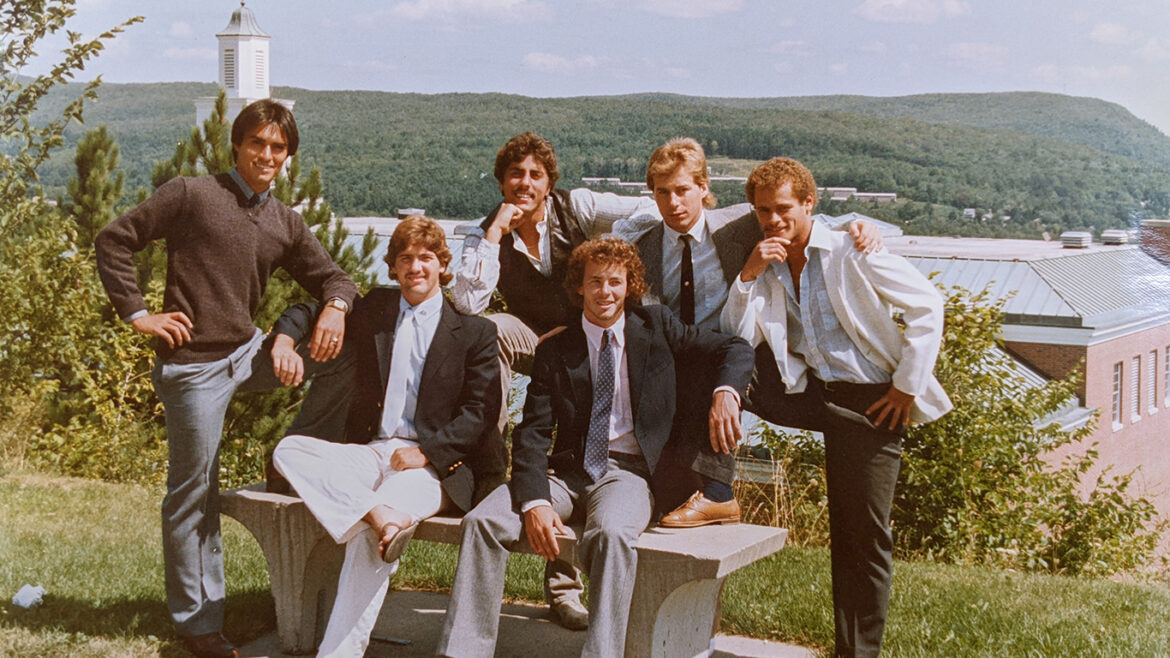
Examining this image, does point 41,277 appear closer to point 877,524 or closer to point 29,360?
point 29,360

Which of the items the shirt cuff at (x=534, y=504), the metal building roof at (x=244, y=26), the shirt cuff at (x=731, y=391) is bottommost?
the shirt cuff at (x=534, y=504)

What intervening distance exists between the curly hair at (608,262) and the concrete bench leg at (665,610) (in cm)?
94

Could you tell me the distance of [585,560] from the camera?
3527 mm

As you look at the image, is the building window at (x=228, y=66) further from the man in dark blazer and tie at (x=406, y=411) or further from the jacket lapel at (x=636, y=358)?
the jacket lapel at (x=636, y=358)

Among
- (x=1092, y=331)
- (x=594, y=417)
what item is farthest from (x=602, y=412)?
(x=1092, y=331)

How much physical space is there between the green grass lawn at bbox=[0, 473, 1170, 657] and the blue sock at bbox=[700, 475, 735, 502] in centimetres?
85

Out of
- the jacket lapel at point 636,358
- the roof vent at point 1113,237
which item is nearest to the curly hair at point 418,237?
the jacket lapel at point 636,358

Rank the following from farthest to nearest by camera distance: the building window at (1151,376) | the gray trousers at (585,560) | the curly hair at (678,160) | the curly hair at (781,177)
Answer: the building window at (1151,376) → the curly hair at (678,160) → the curly hair at (781,177) → the gray trousers at (585,560)

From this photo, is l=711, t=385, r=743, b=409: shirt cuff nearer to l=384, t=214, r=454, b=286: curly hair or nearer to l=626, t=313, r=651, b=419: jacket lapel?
l=626, t=313, r=651, b=419: jacket lapel

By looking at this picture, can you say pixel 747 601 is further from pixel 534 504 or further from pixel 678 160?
pixel 678 160

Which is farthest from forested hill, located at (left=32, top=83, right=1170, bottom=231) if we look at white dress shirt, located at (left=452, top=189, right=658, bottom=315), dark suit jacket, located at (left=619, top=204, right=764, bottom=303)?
white dress shirt, located at (left=452, top=189, right=658, bottom=315)

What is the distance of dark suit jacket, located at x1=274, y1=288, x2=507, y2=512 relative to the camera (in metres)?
3.99

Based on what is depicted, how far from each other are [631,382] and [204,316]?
1.54 m

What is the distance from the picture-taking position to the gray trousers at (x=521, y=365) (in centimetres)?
446
